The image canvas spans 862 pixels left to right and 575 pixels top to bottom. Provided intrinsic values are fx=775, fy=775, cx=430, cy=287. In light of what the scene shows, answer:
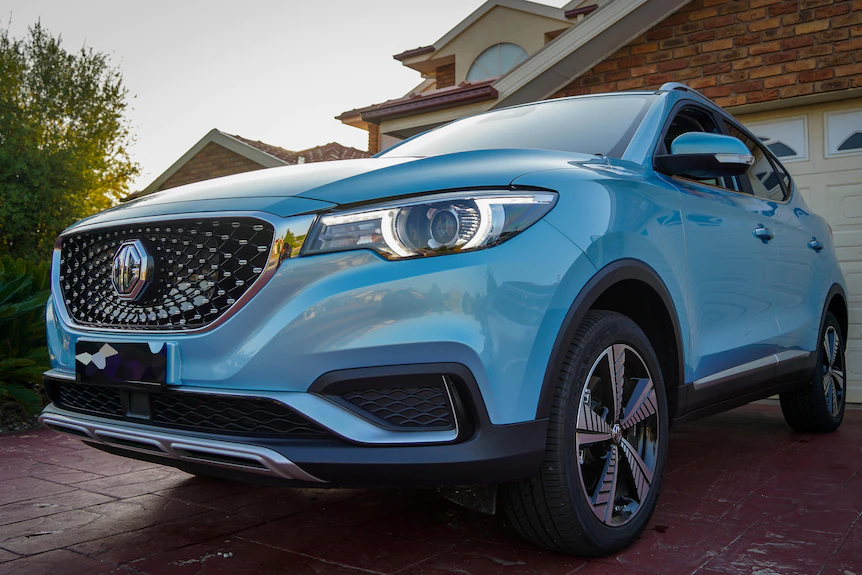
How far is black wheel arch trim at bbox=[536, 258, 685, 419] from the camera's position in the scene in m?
2.18

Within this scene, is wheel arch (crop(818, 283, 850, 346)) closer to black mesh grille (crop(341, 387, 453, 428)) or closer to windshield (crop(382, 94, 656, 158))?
windshield (crop(382, 94, 656, 158))

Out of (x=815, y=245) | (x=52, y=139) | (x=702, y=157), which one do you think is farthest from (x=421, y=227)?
(x=52, y=139)

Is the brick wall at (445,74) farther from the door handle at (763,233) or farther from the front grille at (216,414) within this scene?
the front grille at (216,414)

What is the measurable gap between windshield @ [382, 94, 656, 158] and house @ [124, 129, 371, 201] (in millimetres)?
14838

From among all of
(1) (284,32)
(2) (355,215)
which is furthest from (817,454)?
(1) (284,32)

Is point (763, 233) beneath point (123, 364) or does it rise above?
above

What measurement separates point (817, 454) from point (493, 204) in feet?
10.2

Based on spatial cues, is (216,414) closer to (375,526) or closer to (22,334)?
(375,526)

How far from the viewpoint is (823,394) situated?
474 cm

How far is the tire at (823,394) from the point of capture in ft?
15.4

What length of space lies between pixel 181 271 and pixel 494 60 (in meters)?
15.3

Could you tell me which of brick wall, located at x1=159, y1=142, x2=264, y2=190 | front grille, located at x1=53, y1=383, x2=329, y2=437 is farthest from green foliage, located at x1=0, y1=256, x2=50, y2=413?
brick wall, located at x1=159, y1=142, x2=264, y2=190

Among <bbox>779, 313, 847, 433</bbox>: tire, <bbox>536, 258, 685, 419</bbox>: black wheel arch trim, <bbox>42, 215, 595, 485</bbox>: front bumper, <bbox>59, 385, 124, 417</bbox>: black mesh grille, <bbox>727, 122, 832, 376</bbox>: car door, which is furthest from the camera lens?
<bbox>779, 313, 847, 433</bbox>: tire

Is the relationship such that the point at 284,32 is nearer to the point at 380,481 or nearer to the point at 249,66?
the point at 249,66
